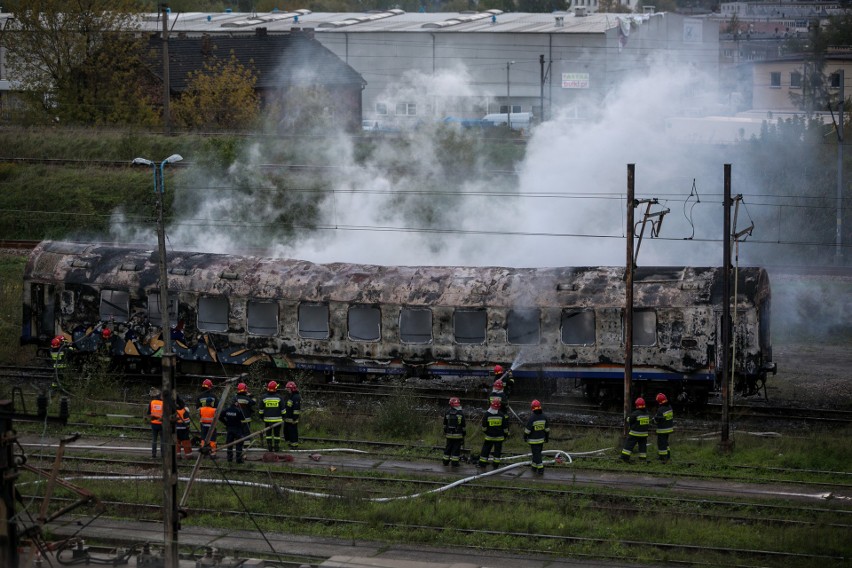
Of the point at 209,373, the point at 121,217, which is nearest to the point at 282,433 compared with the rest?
the point at 209,373

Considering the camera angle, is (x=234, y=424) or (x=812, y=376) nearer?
(x=234, y=424)

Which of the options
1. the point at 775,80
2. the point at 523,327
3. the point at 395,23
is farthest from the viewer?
the point at 395,23

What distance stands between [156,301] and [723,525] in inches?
573

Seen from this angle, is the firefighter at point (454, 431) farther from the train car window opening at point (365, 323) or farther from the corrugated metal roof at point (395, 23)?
the corrugated metal roof at point (395, 23)

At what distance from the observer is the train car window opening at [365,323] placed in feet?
75.9

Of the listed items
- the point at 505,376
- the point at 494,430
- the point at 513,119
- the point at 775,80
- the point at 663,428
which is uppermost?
the point at 775,80

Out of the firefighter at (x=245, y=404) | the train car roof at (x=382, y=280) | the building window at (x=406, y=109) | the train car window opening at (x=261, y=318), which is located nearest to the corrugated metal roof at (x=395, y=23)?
the building window at (x=406, y=109)

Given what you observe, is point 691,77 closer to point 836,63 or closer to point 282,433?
point 836,63

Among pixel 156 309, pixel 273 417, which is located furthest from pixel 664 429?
pixel 156 309

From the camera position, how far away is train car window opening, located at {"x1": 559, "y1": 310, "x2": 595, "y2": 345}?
2200 cm

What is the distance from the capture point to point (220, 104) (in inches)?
1785

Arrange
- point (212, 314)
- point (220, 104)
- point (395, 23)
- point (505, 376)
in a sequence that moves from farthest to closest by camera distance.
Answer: point (395, 23)
point (220, 104)
point (212, 314)
point (505, 376)

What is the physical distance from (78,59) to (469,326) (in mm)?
30979

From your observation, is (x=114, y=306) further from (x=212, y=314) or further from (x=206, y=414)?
(x=206, y=414)
